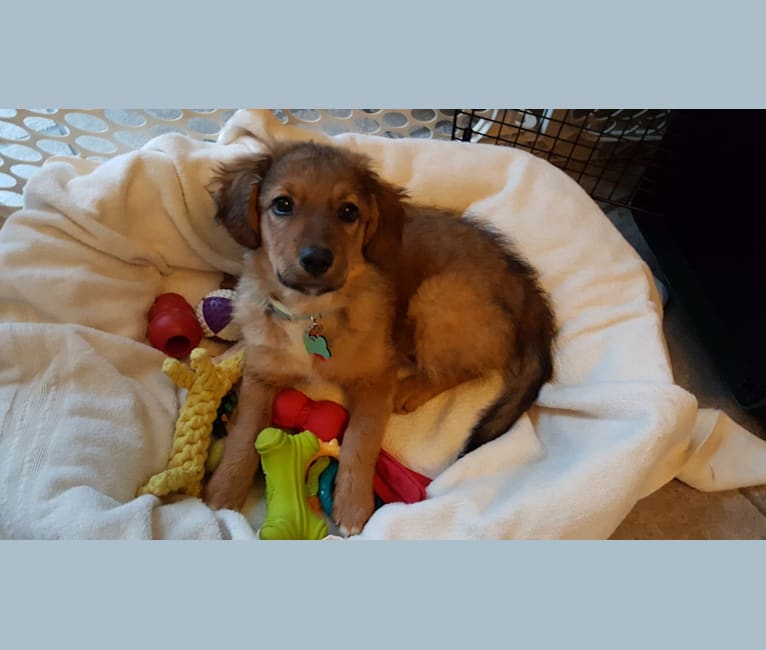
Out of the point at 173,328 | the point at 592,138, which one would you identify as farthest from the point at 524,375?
the point at 592,138

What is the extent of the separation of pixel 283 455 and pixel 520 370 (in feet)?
2.77

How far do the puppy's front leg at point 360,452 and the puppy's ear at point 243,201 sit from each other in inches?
23.4

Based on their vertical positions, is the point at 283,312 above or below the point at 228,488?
above

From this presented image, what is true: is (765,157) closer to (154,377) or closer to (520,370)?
(520,370)

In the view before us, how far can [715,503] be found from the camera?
217 centimetres

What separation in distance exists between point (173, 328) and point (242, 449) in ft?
1.75

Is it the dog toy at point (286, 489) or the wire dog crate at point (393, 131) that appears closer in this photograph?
the dog toy at point (286, 489)

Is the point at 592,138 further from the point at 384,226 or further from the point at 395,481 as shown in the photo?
the point at 395,481

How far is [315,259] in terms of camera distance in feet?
5.15

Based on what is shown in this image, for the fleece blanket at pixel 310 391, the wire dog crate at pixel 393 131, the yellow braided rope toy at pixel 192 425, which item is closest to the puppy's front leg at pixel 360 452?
the fleece blanket at pixel 310 391

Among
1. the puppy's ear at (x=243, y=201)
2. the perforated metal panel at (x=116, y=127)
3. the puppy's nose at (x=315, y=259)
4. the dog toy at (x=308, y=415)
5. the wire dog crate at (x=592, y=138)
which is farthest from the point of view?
the wire dog crate at (x=592, y=138)

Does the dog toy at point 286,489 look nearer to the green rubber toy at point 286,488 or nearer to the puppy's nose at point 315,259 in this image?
the green rubber toy at point 286,488

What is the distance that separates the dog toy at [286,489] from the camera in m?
1.77

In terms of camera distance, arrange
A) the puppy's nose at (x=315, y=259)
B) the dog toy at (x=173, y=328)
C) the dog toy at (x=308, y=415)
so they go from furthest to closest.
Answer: the dog toy at (x=173, y=328) → the dog toy at (x=308, y=415) → the puppy's nose at (x=315, y=259)
